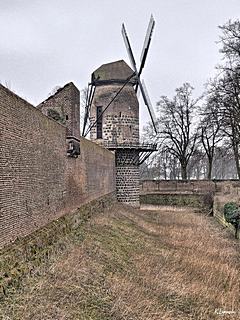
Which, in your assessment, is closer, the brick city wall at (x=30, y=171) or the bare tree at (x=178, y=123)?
the brick city wall at (x=30, y=171)

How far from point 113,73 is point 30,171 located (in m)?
19.2

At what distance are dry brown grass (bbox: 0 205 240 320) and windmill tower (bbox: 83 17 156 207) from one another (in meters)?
12.8

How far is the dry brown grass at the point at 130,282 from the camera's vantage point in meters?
6.46

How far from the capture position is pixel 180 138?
40.4m

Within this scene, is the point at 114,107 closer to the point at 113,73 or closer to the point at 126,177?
the point at 113,73

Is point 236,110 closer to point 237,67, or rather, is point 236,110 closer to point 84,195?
point 237,67

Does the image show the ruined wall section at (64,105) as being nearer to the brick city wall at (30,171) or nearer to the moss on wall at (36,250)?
the brick city wall at (30,171)

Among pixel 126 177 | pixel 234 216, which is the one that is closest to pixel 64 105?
pixel 234 216

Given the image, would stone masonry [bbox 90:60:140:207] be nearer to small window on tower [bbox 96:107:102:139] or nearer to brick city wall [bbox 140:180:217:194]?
small window on tower [bbox 96:107:102:139]

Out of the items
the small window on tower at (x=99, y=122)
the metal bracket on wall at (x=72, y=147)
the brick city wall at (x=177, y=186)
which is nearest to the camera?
the metal bracket on wall at (x=72, y=147)

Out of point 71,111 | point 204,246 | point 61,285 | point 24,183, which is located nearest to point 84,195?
point 71,111

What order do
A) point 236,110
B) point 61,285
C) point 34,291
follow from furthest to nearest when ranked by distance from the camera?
1. point 236,110
2. point 61,285
3. point 34,291

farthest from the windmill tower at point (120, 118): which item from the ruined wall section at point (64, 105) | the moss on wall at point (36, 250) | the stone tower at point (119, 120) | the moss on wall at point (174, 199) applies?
the moss on wall at point (36, 250)

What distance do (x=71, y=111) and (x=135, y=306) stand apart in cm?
740
